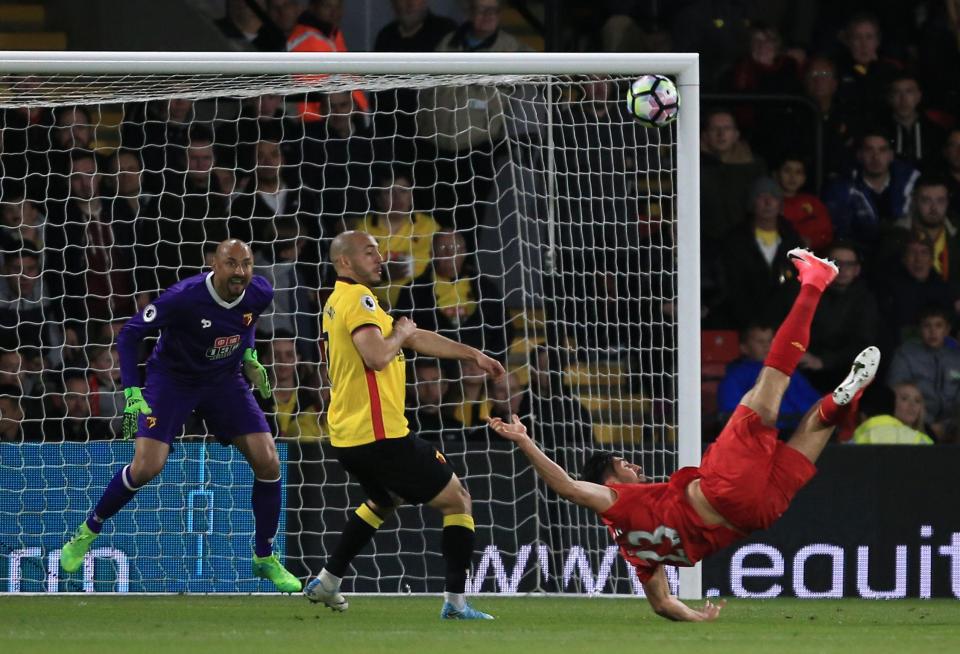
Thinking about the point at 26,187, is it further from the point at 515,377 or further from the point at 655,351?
the point at 655,351

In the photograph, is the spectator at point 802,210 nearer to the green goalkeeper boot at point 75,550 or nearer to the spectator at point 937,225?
the spectator at point 937,225

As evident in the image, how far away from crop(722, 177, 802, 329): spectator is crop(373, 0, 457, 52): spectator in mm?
2638

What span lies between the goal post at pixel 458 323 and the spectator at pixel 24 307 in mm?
56

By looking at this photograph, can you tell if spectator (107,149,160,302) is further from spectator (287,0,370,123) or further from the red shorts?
the red shorts

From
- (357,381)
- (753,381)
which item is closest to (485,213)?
(753,381)

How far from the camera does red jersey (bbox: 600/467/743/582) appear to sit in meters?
7.49

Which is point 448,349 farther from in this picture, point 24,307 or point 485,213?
point 24,307

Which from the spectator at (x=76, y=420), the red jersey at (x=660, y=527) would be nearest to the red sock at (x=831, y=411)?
the red jersey at (x=660, y=527)

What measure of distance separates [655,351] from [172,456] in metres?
3.28

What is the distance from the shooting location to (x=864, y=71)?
43.0 feet

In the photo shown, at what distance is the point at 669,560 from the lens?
7582mm

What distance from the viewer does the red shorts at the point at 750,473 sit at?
293 inches

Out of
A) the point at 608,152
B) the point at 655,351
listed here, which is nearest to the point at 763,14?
the point at 608,152

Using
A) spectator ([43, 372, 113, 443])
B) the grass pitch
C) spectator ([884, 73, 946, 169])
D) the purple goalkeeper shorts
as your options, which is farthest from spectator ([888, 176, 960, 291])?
spectator ([43, 372, 113, 443])
